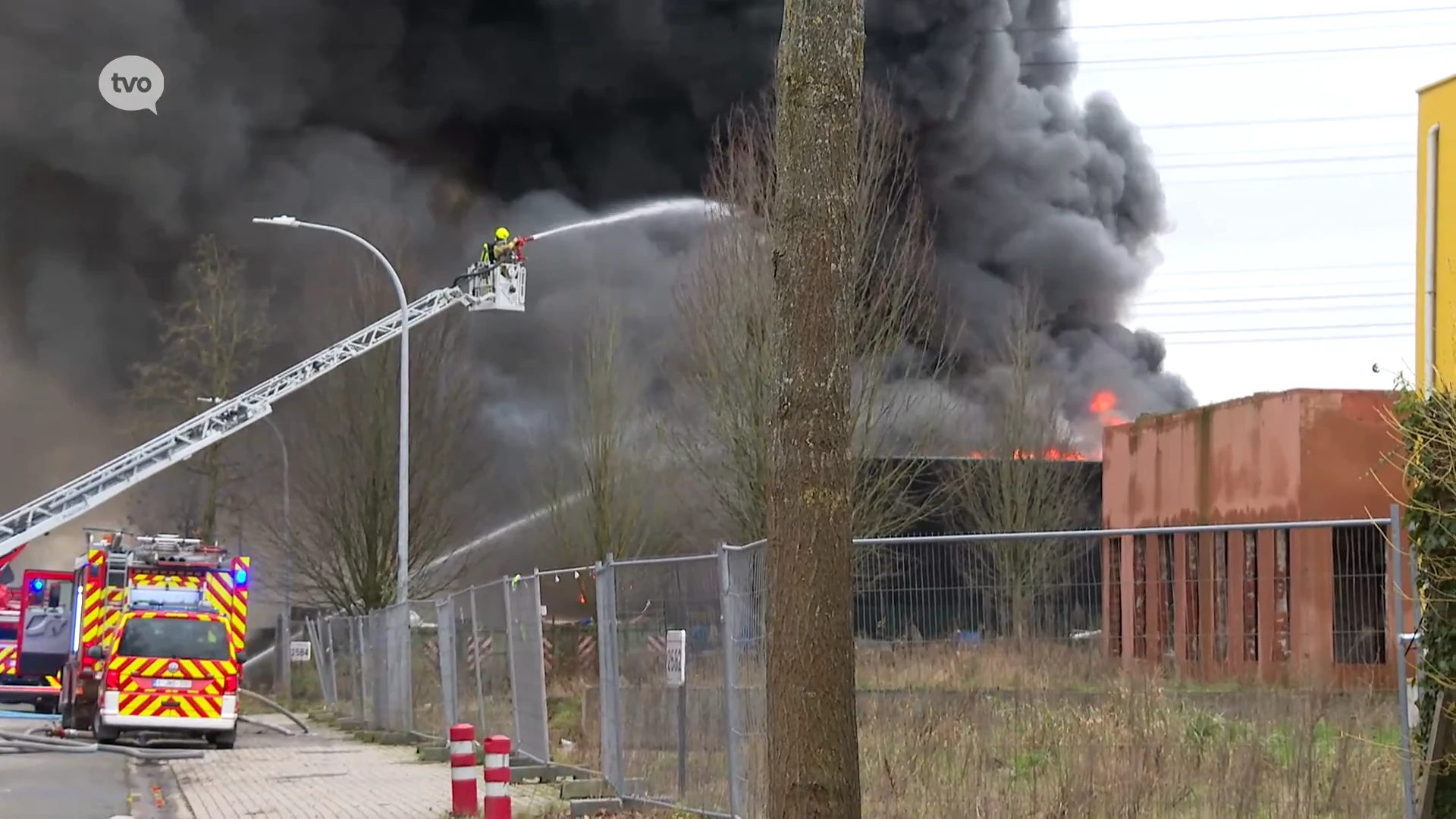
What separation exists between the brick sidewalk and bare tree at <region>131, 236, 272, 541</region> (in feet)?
69.1

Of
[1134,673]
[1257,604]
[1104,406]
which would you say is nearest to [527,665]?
[1134,673]

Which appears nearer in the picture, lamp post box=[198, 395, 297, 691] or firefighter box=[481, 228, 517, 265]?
A: firefighter box=[481, 228, 517, 265]

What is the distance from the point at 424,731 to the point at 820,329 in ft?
57.8

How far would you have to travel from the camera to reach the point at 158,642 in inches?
946

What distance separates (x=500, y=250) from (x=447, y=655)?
34.1 ft

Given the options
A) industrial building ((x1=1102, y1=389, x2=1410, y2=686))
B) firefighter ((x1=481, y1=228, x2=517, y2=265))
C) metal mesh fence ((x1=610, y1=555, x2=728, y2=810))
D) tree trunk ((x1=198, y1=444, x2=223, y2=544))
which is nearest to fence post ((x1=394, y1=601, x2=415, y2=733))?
firefighter ((x1=481, y1=228, x2=517, y2=265))

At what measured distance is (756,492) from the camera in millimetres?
26328

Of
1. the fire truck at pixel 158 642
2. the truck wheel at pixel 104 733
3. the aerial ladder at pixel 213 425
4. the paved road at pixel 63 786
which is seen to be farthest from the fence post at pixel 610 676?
the aerial ladder at pixel 213 425

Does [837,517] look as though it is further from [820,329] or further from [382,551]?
[382,551]

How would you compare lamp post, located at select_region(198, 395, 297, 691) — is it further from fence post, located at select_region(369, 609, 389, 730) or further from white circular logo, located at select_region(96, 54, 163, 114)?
white circular logo, located at select_region(96, 54, 163, 114)

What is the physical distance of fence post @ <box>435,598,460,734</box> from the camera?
67.2 ft

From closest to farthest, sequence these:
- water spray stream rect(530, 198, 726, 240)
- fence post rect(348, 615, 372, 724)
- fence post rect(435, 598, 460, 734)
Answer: fence post rect(435, 598, 460, 734) < fence post rect(348, 615, 372, 724) < water spray stream rect(530, 198, 726, 240)

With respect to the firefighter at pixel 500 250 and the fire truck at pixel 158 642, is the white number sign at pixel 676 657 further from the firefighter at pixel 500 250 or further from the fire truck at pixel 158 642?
the firefighter at pixel 500 250

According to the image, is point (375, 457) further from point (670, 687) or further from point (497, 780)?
point (497, 780)
